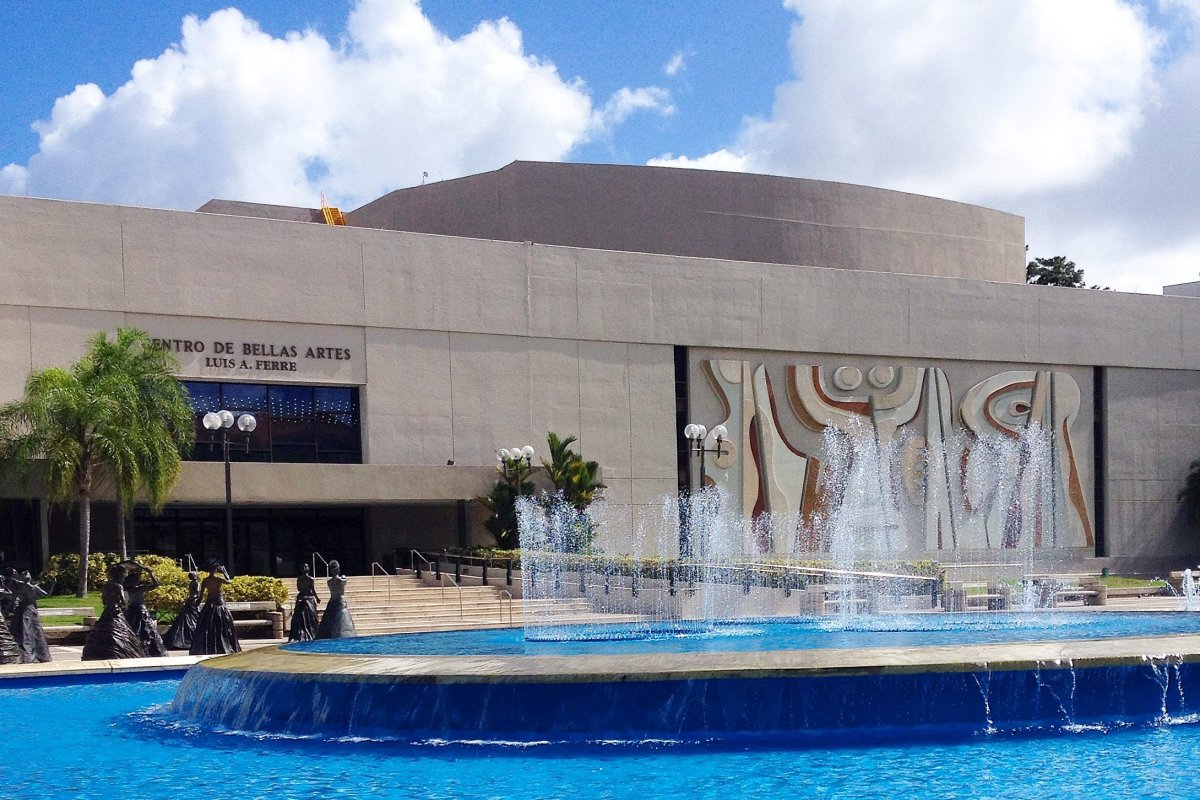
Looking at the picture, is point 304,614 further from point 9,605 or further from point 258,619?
point 258,619

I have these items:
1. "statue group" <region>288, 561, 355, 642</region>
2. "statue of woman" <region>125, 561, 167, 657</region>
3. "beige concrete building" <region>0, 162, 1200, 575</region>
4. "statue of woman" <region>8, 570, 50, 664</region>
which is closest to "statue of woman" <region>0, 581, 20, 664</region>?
"statue of woman" <region>8, 570, 50, 664</region>

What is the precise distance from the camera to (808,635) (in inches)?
734

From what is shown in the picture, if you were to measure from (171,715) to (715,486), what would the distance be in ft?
98.4

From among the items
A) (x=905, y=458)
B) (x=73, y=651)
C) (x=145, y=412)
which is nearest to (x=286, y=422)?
A: (x=145, y=412)

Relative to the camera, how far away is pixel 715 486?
43469 millimetres

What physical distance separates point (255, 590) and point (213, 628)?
7.23 m

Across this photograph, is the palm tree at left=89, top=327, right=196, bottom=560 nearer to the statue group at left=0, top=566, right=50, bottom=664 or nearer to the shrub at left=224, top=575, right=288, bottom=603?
the shrub at left=224, top=575, right=288, bottom=603

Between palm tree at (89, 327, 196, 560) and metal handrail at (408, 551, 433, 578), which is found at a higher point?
palm tree at (89, 327, 196, 560)

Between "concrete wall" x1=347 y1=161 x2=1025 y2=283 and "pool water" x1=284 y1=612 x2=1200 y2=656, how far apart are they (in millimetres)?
23969

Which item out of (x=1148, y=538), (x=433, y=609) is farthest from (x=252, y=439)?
(x=1148, y=538)

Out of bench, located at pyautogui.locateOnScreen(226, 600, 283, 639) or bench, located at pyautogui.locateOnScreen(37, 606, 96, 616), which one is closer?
bench, located at pyautogui.locateOnScreen(226, 600, 283, 639)

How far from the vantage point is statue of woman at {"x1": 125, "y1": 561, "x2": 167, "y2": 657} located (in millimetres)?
20188

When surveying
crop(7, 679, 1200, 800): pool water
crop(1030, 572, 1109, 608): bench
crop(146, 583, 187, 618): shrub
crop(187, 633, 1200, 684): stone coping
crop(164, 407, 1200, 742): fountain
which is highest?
crop(187, 633, 1200, 684): stone coping

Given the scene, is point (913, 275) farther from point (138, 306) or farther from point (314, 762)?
point (314, 762)
